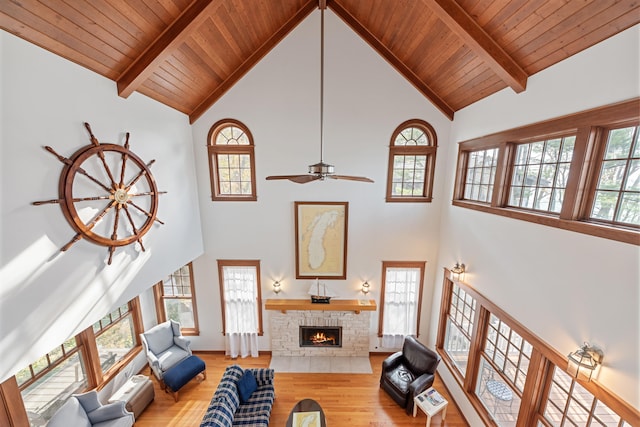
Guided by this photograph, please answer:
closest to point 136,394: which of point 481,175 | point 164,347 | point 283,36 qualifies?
point 164,347

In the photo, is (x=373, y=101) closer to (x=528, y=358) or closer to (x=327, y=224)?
(x=327, y=224)

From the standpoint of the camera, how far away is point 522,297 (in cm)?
308

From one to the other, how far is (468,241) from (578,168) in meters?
1.96

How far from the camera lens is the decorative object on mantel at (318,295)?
5.32 metres

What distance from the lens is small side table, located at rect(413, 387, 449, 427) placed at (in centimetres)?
392

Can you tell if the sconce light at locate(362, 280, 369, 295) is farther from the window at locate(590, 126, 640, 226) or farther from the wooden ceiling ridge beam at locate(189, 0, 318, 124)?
the wooden ceiling ridge beam at locate(189, 0, 318, 124)

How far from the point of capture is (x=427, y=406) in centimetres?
399

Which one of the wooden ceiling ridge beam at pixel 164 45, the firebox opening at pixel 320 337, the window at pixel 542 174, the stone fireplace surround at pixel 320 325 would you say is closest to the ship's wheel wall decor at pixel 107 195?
the wooden ceiling ridge beam at pixel 164 45

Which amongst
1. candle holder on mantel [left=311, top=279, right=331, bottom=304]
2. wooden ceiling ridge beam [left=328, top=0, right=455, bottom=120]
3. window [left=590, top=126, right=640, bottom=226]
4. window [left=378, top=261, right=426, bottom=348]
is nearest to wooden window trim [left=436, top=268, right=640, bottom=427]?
window [left=378, top=261, right=426, bottom=348]

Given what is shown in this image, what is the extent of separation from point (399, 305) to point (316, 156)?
382cm

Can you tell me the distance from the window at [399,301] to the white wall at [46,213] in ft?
15.4

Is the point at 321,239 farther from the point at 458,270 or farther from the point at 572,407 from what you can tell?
the point at 572,407

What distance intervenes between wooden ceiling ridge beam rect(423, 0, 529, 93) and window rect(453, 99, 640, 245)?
26.2 inches

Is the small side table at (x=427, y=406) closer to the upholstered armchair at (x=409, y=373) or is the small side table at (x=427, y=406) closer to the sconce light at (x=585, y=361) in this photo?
the upholstered armchair at (x=409, y=373)
